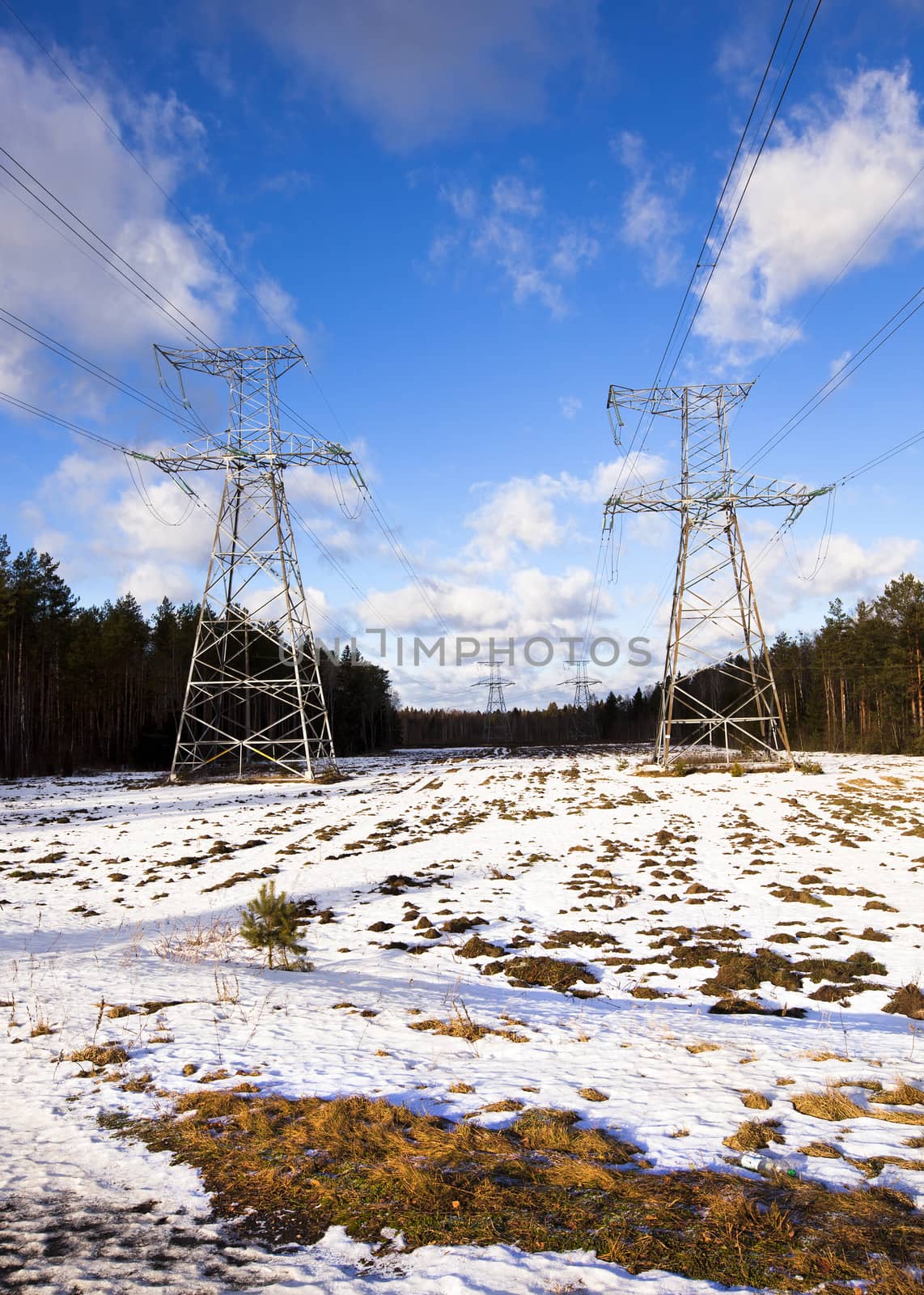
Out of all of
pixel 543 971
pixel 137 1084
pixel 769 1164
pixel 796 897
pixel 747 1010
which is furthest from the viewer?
pixel 796 897

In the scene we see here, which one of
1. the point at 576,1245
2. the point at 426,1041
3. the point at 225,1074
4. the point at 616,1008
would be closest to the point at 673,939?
the point at 616,1008

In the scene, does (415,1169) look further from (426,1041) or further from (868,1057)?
(868,1057)

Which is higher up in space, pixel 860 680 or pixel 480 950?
pixel 860 680

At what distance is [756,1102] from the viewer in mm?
5469

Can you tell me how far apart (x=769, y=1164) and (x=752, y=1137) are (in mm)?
375

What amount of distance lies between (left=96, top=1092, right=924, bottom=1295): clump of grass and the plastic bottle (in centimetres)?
12

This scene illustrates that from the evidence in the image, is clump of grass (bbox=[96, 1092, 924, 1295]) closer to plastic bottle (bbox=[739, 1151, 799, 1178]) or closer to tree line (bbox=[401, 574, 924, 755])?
plastic bottle (bbox=[739, 1151, 799, 1178])

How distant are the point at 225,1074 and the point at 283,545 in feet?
108

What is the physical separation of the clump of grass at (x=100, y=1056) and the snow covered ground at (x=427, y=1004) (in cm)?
13

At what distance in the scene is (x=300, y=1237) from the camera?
3.87 m

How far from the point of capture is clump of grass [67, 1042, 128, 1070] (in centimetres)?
638

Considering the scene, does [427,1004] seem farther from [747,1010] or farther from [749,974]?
[749,974]

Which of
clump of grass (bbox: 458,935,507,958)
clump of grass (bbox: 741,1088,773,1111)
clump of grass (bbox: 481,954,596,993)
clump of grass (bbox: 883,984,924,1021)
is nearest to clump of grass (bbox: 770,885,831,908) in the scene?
clump of grass (bbox: 883,984,924,1021)

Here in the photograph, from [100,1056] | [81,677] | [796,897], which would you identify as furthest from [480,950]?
[81,677]
